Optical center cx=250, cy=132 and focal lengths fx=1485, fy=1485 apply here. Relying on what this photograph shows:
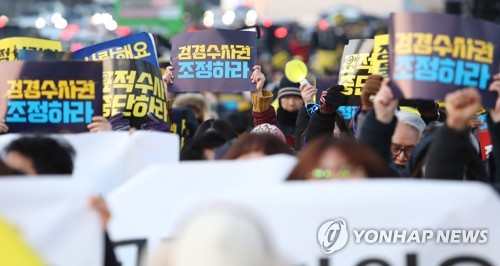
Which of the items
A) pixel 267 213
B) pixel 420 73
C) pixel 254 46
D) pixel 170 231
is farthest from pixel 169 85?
pixel 267 213

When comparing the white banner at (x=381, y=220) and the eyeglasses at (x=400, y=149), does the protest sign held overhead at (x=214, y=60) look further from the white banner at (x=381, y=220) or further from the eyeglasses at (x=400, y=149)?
the white banner at (x=381, y=220)

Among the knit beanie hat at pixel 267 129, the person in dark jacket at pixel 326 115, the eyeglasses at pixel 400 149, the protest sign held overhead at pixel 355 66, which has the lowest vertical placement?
the eyeglasses at pixel 400 149

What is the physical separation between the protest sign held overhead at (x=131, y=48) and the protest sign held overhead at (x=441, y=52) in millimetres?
3453

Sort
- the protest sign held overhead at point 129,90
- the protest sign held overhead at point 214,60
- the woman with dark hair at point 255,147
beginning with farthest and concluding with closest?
the protest sign held overhead at point 214,60
the protest sign held overhead at point 129,90
the woman with dark hair at point 255,147

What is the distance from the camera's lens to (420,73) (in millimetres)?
6145

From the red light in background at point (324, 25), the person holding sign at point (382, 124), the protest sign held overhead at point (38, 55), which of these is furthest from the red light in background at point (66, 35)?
the person holding sign at point (382, 124)

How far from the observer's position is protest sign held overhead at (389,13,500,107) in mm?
6137

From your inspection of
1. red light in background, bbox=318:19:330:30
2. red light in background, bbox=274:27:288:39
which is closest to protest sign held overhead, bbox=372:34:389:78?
red light in background, bbox=274:27:288:39

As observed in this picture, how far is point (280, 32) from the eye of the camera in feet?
105

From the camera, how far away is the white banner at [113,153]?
6418 millimetres

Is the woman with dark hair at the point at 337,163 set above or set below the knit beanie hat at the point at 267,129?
above

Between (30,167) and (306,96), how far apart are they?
3.66m

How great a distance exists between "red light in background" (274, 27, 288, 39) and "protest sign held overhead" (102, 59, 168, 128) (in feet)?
76.4

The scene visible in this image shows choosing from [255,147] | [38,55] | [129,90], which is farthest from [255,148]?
[38,55]
